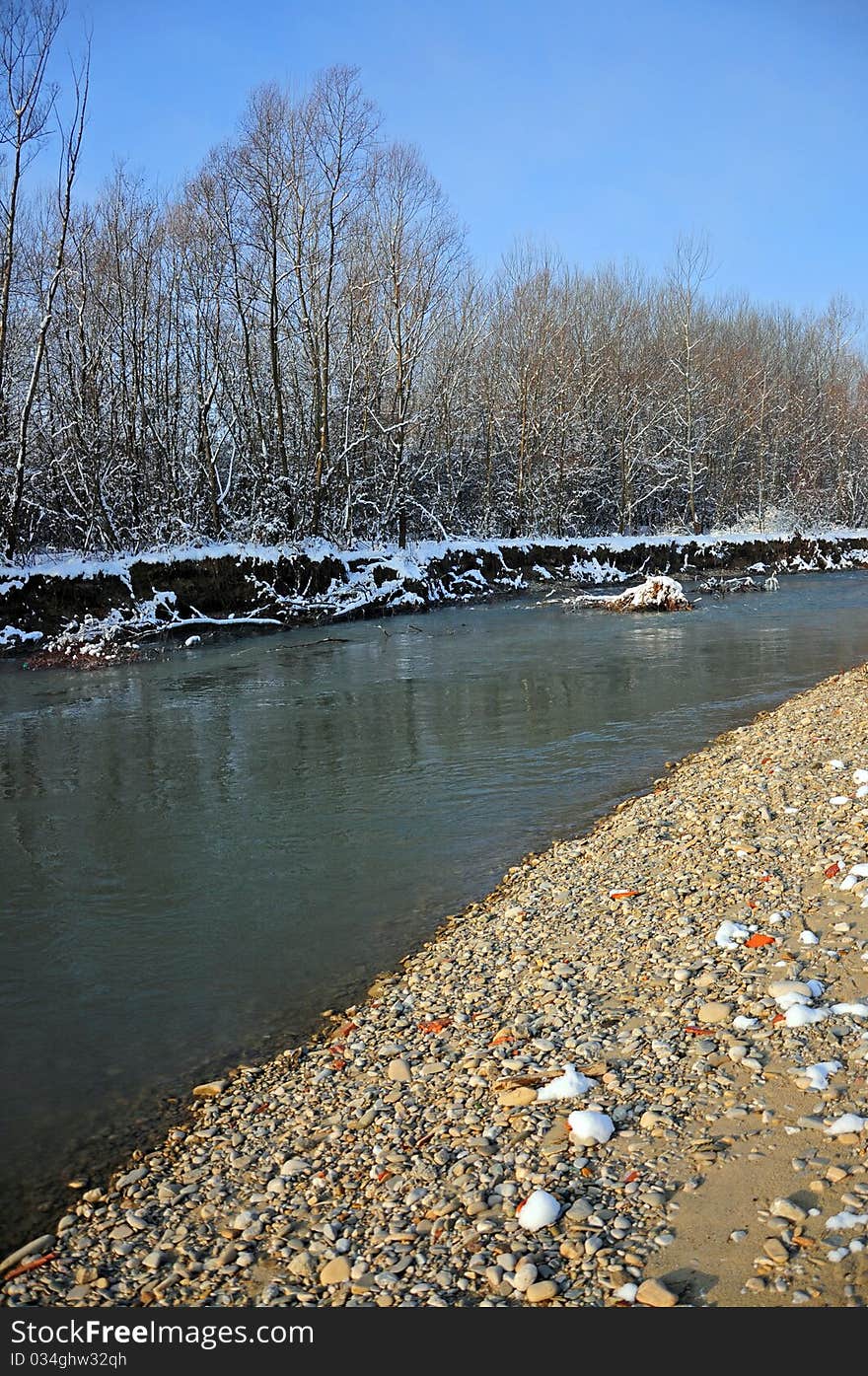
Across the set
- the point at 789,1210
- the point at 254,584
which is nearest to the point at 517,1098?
the point at 789,1210

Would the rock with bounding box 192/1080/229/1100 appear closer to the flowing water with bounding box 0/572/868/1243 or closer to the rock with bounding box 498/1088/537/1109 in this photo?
the flowing water with bounding box 0/572/868/1243

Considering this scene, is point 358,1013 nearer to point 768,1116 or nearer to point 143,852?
point 768,1116

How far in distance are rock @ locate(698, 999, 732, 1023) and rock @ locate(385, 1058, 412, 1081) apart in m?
1.26

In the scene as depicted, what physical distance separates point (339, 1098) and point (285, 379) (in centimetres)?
3156

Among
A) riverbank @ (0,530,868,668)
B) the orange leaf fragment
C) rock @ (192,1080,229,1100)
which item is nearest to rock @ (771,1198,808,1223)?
the orange leaf fragment

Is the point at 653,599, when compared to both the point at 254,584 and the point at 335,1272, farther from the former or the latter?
the point at 335,1272

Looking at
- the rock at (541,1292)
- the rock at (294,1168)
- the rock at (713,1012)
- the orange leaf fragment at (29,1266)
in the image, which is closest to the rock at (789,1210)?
the rock at (541,1292)

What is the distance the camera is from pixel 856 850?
19.1 ft

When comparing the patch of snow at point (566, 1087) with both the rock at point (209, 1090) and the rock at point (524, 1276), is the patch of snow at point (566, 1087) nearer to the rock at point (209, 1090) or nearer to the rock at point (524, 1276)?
the rock at point (524, 1276)

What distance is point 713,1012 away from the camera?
4234 millimetres

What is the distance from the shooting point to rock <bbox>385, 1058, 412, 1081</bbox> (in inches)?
167

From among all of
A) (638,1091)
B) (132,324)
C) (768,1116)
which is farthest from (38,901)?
(132,324)

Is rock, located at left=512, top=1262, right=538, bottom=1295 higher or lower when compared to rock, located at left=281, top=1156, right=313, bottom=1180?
higher

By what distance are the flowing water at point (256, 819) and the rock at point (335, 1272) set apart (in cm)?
133
